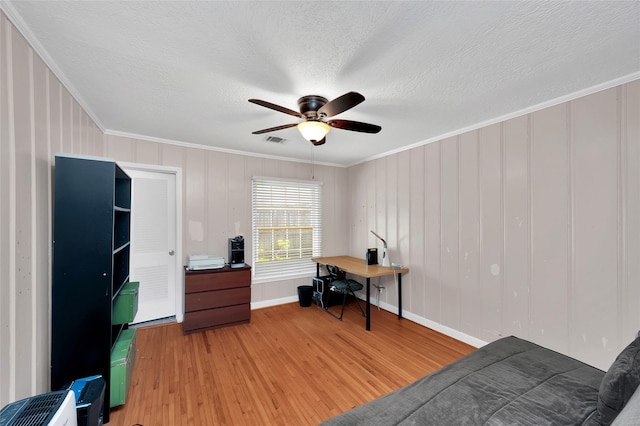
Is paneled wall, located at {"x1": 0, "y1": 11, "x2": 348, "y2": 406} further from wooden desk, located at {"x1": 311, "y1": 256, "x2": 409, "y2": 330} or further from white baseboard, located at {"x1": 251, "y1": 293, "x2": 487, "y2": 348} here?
wooden desk, located at {"x1": 311, "y1": 256, "x2": 409, "y2": 330}

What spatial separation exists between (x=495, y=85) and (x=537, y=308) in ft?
6.69

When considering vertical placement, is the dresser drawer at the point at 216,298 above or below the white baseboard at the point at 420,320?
above

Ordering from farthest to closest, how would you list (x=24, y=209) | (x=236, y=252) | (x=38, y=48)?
(x=236, y=252) < (x=38, y=48) < (x=24, y=209)

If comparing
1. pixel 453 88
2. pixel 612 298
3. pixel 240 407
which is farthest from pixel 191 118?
pixel 612 298

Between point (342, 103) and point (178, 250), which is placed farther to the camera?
point (178, 250)

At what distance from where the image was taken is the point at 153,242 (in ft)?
11.2

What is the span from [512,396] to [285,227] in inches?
139

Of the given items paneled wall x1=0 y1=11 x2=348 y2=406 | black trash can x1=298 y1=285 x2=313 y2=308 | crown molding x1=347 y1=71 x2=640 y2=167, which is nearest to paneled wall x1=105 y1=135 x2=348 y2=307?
black trash can x1=298 y1=285 x2=313 y2=308

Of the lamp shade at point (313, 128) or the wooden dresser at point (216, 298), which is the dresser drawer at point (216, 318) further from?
the lamp shade at point (313, 128)

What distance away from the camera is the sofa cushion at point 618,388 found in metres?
1.03

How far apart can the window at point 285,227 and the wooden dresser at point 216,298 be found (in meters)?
0.58

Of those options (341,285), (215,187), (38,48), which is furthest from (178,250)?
(38,48)

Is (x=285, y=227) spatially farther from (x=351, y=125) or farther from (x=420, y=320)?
(x=351, y=125)

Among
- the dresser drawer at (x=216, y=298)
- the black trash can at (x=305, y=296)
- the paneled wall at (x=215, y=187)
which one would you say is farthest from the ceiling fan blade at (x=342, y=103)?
the black trash can at (x=305, y=296)
